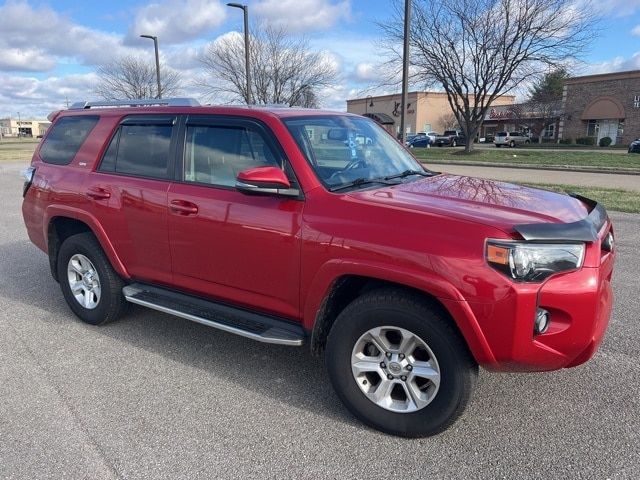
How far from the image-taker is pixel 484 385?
3447 mm

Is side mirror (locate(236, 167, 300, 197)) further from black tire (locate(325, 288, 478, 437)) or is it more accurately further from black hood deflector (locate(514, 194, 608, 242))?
black hood deflector (locate(514, 194, 608, 242))

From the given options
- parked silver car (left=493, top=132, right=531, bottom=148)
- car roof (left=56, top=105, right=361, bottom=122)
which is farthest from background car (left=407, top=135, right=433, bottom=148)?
car roof (left=56, top=105, right=361, bottom=122)

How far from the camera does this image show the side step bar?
3.23 meters

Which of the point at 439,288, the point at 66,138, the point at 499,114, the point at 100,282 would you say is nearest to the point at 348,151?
the point at 439,288

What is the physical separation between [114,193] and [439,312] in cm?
275

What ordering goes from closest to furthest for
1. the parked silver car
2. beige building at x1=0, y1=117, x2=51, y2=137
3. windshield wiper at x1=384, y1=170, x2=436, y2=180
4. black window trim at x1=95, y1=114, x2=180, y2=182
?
windshield wiper at x1=384, y1=170, x2=436, y2=180, black window trim at x1=95, y1=114, x2=180, y2=182, the parked silver car, beige building at x1=0, y1=117, x2=51, y2=137

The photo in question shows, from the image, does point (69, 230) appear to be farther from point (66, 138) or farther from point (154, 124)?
point (154, 124)

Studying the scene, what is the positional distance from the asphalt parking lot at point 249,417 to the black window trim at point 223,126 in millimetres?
1306

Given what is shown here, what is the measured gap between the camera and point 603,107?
51188 millimetres

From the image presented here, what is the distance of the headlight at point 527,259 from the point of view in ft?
8.31

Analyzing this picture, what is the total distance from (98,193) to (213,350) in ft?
5.19

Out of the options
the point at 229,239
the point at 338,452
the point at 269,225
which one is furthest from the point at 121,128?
the point at 338,452

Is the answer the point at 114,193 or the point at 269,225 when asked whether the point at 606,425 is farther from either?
the point at 114,193

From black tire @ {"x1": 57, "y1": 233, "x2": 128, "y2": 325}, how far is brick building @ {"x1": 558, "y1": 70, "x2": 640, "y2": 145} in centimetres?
5524
